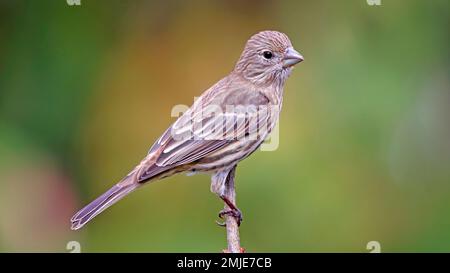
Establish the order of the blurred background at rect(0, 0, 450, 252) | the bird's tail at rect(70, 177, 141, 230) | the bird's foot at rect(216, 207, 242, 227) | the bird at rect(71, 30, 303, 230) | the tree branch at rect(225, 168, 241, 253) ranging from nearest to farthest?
the tree branch at rect(225, 168, 241, 253) < the bird's tail at rect(70, 177, 141, 230) < the bird at rect(71, 30, 303, 230) < the bird's foot at rect(216, 207, 242, 227) < the blurred background at rect(0, 0, 450, 252)

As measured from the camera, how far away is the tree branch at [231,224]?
5.70 meters

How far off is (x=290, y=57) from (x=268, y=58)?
211 mm

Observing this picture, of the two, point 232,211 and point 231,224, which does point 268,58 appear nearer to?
point 232,211

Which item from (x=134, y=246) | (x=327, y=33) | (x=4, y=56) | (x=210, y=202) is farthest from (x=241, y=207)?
(x=4, y=56)

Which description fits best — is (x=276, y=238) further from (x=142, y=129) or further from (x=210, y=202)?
(x=142, y=129)

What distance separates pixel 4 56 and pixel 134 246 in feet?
6.27

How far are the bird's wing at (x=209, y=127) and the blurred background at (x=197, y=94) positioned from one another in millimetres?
570

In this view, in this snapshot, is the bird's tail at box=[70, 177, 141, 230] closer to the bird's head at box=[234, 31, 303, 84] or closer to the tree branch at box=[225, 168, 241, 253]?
the tree branch at box=[225, 168, 241, 253]

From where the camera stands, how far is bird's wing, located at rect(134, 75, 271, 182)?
20.3 ft

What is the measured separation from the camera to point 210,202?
279 inches

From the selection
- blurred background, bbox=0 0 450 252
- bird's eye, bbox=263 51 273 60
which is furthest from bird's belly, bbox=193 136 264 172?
bird's eye, bbox=263 51 273 60

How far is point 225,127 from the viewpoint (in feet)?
21.2

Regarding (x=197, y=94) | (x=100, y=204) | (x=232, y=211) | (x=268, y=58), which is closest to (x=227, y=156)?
(x=232, y=211)

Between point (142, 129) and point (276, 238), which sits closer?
point (276, 238)
